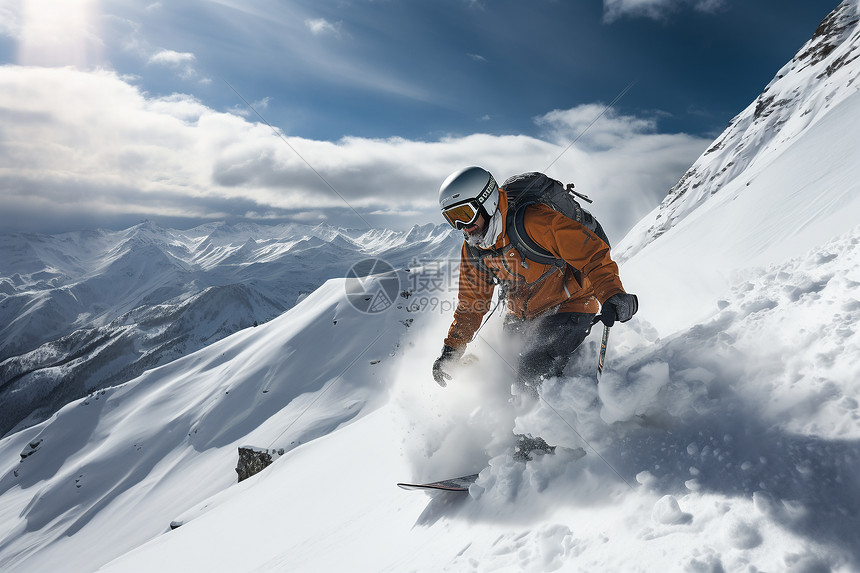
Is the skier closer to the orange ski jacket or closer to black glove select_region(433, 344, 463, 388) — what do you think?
the orange ski jacket

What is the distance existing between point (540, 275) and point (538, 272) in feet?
0.19

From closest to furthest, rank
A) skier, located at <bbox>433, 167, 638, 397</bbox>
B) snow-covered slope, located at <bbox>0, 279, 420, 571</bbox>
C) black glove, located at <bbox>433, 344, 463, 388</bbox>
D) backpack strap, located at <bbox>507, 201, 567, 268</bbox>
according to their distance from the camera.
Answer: skier, located at <bbox>433, 167, 638, 397</bbox>
backpack strap, located at <bbox>507, 201, 567, 268</bbox>
black glove, located at <bbox>433, 344, 463, 388</bbox>
snow-covered slope, located at <bbox>0, 279, 420, 571</bbox>

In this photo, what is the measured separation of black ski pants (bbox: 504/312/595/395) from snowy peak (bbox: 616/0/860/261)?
36.5 meters

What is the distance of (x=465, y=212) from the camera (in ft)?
15.5

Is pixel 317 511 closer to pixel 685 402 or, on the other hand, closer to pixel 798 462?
pixel 685 402

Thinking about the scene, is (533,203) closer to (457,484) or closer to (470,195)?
(470,195)

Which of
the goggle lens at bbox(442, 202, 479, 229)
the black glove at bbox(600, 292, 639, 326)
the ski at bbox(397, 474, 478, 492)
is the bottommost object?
the ski at bbox(397, 474, 478, 492)

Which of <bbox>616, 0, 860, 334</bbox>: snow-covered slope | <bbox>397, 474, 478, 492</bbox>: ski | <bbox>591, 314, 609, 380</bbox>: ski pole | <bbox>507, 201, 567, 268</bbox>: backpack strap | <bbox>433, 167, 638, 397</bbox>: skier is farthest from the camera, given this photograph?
<bbox>616, 0, 860, 334</bbox>: snow-covered slope

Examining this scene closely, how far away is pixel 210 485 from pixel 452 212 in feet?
173

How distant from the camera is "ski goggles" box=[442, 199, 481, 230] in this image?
4.70 metres

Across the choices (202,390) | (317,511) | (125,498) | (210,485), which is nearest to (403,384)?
(317,511)

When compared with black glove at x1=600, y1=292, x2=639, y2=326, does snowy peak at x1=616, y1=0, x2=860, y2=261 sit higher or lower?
higher

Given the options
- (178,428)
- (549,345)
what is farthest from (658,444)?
(178,428)

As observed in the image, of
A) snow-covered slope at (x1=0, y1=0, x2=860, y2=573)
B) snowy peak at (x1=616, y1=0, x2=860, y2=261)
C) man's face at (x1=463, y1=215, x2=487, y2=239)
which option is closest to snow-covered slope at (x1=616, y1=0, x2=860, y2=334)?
snow-covered slope at (x1=0, y1=0, x2=860, y2=573)
